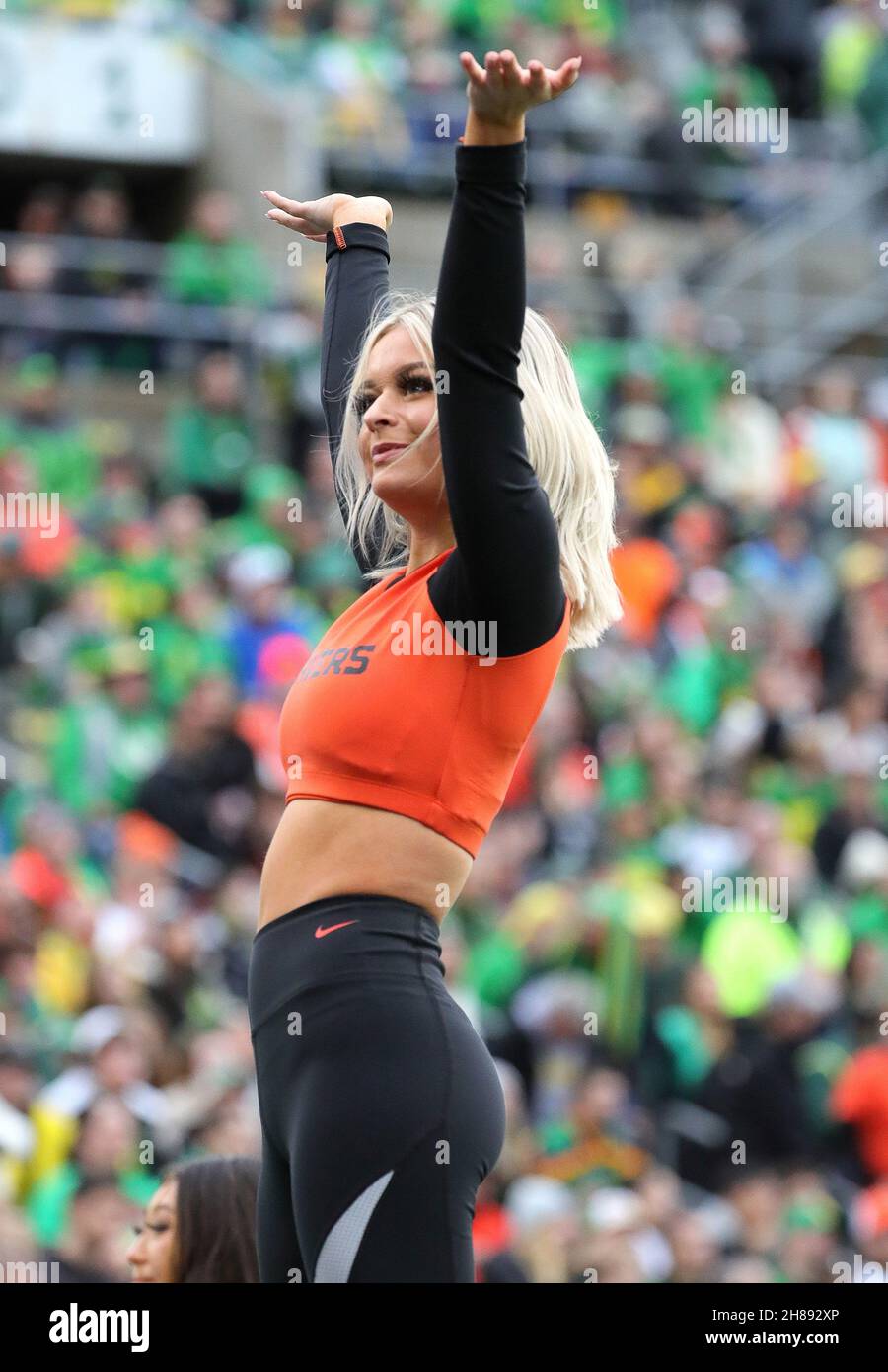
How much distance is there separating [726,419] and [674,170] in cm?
267

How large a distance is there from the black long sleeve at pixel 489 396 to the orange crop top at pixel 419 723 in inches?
4.0

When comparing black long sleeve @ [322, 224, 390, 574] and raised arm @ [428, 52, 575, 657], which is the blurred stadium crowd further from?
raised arm @ [428, 52, 575, 657]

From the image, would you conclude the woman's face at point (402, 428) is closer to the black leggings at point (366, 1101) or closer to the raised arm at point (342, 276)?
the raised arm at point (342, 276)

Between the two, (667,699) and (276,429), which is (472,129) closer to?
(667,699)

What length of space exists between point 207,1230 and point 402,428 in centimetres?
126

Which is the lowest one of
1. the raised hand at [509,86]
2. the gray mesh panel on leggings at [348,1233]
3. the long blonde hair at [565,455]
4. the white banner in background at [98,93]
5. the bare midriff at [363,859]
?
the gray mesh panel on leggings at [348,1233]

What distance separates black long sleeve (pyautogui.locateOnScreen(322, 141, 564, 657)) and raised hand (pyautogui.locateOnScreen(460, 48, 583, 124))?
0.04m

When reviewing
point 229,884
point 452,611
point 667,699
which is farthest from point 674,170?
point 452,611

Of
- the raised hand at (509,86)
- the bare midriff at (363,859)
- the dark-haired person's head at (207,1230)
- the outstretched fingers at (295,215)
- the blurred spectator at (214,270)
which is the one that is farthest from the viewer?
the blurred spectator at (214,270)

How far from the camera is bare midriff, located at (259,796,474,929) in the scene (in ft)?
8.80

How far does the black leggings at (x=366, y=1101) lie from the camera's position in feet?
8.34

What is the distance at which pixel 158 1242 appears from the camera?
3.34 meters

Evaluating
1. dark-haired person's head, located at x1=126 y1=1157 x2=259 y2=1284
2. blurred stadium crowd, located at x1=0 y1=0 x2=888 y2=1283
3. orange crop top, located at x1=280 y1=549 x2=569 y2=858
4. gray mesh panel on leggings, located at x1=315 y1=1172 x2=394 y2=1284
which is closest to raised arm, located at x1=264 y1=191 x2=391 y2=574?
orange crop top, located at x1=280 y1=549 x2=569 y2=858

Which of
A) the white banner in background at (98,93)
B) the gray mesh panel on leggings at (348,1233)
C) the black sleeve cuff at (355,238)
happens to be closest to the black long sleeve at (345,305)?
the black sleeve cuff at (355,238)
